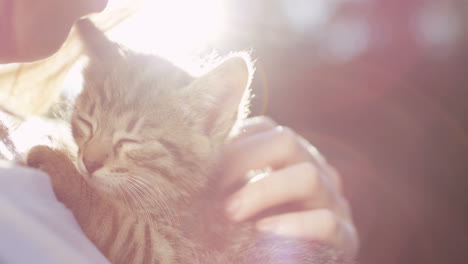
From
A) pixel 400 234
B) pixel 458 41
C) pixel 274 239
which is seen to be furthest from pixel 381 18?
pixel 274 239

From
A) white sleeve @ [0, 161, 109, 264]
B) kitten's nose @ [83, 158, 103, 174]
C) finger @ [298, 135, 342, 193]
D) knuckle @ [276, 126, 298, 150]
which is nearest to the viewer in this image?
white sleeve @ [0, 161, 109, 264]

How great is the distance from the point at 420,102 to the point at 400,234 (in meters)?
1.21

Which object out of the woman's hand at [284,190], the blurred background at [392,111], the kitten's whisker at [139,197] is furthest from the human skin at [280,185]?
the blurred background at [392,111]

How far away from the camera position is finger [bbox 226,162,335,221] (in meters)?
1.10

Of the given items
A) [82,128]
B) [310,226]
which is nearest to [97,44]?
[82,128]

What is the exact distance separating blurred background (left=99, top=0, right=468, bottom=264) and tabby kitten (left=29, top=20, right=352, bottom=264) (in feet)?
7.31

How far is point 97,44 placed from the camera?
1.18 m

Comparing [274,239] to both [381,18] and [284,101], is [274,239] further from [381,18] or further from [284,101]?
[381,18]

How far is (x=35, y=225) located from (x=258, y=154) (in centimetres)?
69

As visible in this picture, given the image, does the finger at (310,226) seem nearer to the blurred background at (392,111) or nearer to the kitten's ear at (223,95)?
the kitten's ear at (223,95)

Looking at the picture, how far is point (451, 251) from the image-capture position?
3908 millimetres

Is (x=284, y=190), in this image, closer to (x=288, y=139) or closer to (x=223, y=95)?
(x=288, y=139)

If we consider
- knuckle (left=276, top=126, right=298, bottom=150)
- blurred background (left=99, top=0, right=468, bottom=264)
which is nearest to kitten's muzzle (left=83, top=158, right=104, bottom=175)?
knuckle (left=276, top=126, right=298, bottom=150)

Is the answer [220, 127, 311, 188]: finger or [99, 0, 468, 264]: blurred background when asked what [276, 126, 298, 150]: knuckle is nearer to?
[220, 127, 311, 188]: finger
